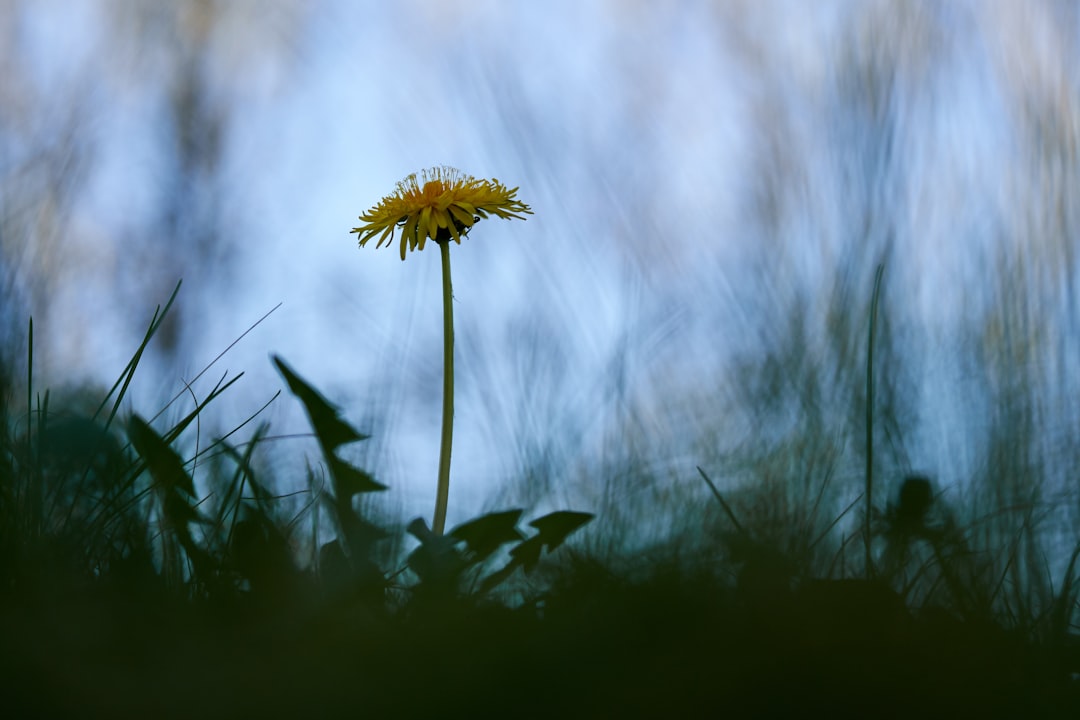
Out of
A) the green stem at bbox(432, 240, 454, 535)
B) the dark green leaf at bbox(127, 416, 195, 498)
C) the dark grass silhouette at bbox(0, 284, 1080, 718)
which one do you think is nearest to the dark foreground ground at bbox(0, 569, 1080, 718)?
the dark grass silhouette at bbox(0, 284, 1080, 718)

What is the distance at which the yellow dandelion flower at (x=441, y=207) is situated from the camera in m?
0.89

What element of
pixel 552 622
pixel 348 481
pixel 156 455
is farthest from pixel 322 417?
pixel 552 622

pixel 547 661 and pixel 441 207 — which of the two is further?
pixel 441 207

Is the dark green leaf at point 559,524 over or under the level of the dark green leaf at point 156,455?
under

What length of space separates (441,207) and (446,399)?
0.20 meters

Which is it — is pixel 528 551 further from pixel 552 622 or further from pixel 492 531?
pixel 552 622

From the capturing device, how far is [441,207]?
0.89 metres

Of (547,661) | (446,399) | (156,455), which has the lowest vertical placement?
(547,661)

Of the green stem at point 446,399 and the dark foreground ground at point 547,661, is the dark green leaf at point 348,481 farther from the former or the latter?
the dark foreground ground at point 547,661

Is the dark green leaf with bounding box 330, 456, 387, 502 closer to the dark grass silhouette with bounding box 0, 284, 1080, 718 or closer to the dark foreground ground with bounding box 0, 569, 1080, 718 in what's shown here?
the dark grass silhouette with bounding box 0, 284, 1080, 718

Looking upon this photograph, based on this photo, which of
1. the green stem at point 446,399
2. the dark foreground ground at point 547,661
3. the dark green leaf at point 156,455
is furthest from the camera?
the green stem at point 446,399

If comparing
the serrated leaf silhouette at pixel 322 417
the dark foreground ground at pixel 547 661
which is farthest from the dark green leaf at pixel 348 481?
the dark foreground ground at pixel 547 661

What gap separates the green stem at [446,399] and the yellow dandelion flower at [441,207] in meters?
0.03

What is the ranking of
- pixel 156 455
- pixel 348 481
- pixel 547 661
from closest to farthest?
pixel 547 661, pixel 156 455, pixel 348 481
